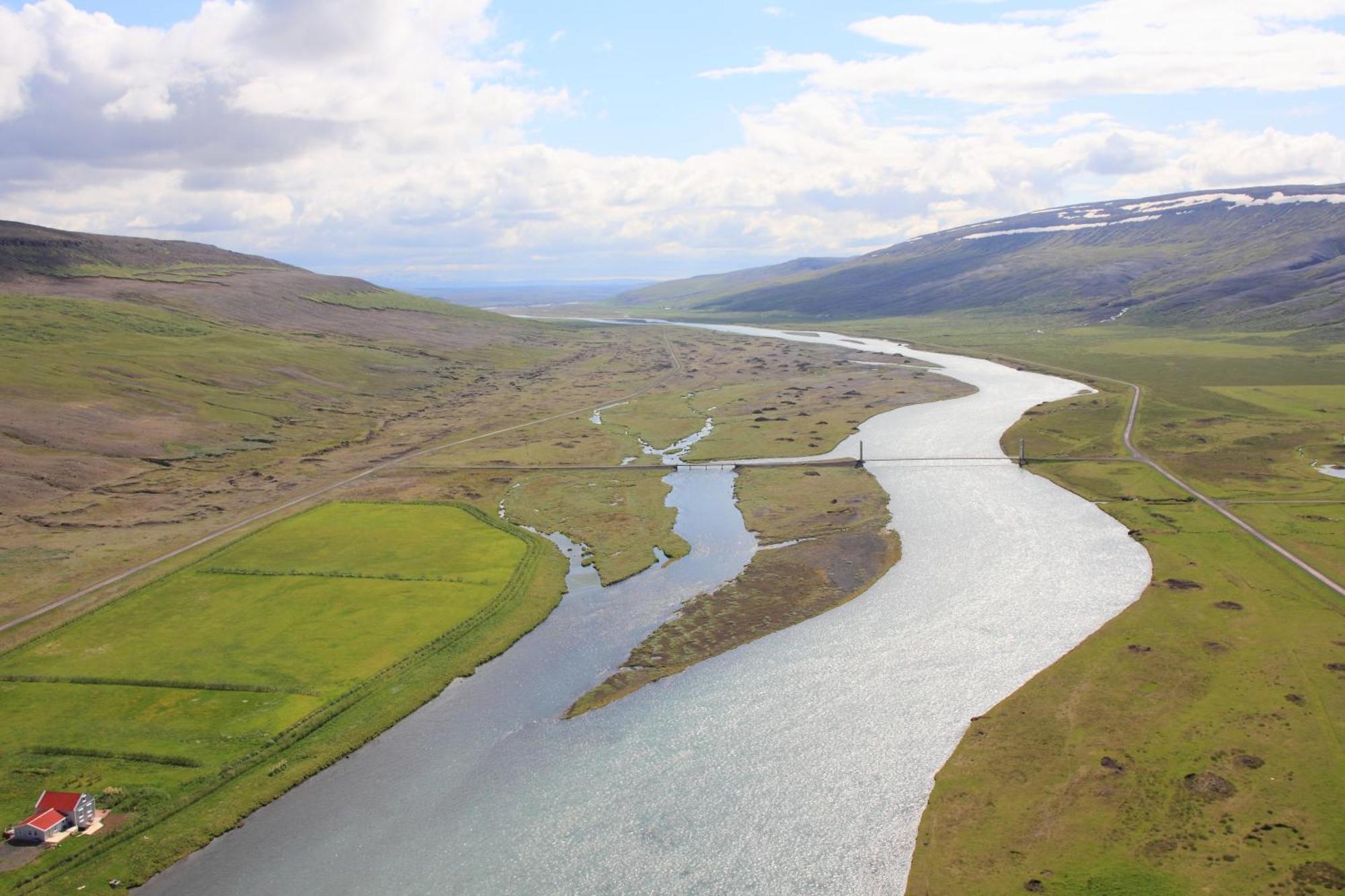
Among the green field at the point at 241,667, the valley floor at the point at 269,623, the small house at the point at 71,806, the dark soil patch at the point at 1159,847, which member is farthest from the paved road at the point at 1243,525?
the small house at the point at 71,806

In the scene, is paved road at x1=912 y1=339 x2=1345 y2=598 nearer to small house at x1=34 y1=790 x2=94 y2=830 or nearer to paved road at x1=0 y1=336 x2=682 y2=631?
small house at x1=34 y1=790 x2=94 y2=830

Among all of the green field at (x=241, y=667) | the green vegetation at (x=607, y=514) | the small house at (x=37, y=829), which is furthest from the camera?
the green vegetation at (x=607, y=514)

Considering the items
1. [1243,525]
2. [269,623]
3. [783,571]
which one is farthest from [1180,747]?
[269,623]

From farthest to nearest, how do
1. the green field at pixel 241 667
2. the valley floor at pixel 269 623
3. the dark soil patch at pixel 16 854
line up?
the valley floor at pixel 269 623 → the green field at pixel 241 667 → the dark soil patch at pixel 16 854

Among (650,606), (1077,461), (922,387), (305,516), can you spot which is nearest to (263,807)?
(650,606)

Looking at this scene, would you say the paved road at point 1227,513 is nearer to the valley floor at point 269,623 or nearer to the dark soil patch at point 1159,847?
the valley floor at point 269,623

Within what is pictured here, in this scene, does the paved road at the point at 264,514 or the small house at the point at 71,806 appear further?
the paved road at the point at 264,514

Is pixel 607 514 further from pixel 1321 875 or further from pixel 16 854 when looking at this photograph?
pixel 1321 875
